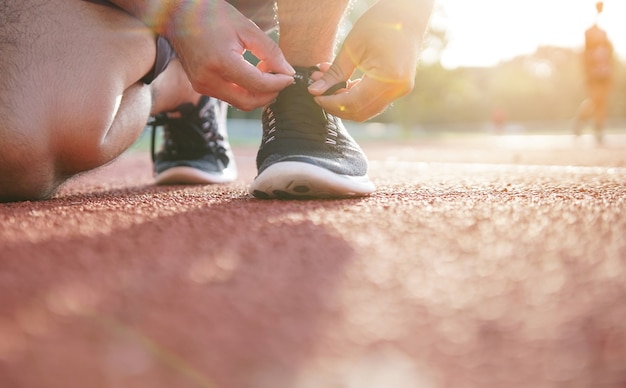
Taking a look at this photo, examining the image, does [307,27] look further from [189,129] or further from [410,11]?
[189,129]

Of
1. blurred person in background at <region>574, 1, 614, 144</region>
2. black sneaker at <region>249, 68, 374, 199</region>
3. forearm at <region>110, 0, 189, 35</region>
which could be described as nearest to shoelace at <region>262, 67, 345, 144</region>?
black sneaker at <region>249, 68, 374, 199</region>

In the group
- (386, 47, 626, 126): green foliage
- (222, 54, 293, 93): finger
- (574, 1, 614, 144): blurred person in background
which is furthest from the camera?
(386, 47, 626, 126): green foliage

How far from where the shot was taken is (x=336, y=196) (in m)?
1.43

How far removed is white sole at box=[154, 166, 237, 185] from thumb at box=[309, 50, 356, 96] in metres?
0.76

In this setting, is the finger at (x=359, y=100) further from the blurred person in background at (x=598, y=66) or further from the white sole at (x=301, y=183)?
the blurred person in background at (x=598, y=66)

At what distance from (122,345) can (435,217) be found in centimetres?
71

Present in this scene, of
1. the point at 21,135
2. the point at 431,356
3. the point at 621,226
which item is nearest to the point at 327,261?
the point at 431,356

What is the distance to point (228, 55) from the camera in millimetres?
1295

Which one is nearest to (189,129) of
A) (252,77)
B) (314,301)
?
(252,77)

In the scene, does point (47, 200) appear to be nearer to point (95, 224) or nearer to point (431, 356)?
point (95, 224)

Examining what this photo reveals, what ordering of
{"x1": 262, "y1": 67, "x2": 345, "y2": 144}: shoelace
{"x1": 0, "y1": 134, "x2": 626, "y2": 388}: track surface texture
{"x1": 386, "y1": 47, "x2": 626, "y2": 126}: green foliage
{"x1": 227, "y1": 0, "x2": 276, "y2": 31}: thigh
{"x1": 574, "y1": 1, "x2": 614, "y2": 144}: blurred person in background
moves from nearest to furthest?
{"x1": 0, "y1": 134, "x2": 626, "y2": 388}: track surface texture < {"x1": 262, "y1": 67, "x2": 345, "y2": 144}: shoelace < {"x1": 227, "y1": 0, "x2": 276, "y2": 31}: thigh < {"x1": 574, "y1": 1, "x2": 614, "y2": 144}: blurred person in background < {"x1": 386, "y1": 47, "x2": 626, "y2": 126}: green foliage

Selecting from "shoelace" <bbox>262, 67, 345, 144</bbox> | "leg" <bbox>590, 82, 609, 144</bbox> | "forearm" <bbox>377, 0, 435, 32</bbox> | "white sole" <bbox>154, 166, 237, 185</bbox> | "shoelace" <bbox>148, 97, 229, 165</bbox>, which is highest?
"leg" <bbox>590, 82, 609, 144</bbox>

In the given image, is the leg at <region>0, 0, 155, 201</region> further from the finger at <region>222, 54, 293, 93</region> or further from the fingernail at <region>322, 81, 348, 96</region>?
the fingernail at <region>322, 81, 348, 96</region>

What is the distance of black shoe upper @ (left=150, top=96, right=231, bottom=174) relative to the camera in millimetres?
2068
